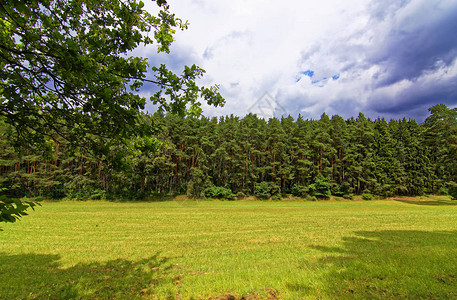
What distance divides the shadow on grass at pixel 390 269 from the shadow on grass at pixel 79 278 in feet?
13.4

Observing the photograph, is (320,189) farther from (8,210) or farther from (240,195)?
(8,210)

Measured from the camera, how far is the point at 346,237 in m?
9.68

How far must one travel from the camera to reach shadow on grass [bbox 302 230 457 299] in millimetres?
4230

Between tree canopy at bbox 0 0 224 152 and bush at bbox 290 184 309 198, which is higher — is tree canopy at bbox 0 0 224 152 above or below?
above

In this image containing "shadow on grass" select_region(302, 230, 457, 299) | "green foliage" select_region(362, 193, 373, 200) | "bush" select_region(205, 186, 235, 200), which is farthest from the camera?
"green foliage" select_region(362, 193, 373, 200)

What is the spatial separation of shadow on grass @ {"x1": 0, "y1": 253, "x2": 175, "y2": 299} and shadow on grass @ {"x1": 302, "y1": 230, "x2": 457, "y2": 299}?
4094 millimetres

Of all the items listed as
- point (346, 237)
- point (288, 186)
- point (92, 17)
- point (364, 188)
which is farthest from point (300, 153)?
point (92, 17)

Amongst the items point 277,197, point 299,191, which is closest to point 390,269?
point 277,197

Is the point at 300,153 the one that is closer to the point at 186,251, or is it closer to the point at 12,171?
the point at 186,251

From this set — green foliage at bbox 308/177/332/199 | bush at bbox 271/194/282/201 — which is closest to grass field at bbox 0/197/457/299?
bush at bbox 271/194/282/201

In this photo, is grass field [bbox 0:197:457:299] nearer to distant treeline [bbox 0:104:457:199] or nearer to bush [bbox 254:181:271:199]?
distant treeline [bbox 0:104:457:199]

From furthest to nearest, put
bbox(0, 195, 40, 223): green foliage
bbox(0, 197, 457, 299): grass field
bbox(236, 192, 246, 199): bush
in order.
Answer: bbox(236, 192, 246, 199): bush
bbox(0, 197, 457, 299): grass field
bbox(0, 195, 40, 223): green foliage

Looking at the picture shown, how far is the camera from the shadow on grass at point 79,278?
4.57 metres

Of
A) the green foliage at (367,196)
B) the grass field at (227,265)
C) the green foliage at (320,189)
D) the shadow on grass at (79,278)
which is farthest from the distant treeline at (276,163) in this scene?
the shadow on grass at (79,278)
